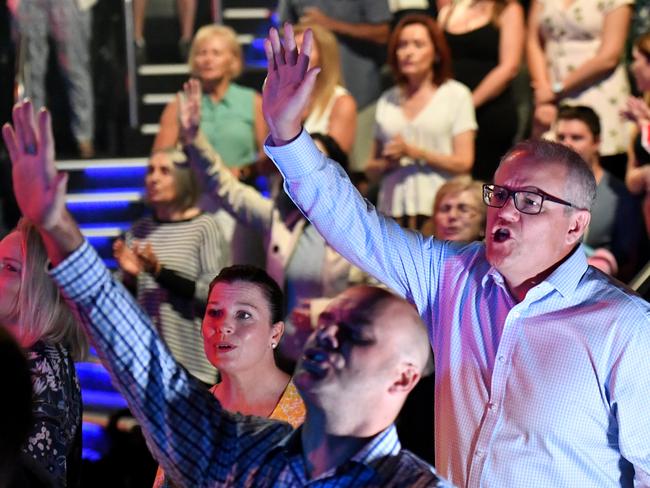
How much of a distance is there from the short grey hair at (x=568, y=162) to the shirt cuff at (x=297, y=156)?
553mm

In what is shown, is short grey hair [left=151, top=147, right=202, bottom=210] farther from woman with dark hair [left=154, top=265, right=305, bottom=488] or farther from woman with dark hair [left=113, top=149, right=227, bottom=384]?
woman with dark hair [left=154, top=265, right=305, bottom=488]

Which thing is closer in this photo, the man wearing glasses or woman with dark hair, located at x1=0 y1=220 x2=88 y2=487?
the man wearing glasses

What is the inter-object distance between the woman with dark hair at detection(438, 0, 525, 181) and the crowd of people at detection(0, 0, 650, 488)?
2 centimetres

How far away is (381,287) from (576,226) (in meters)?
0.80

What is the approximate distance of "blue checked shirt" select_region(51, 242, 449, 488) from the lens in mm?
2041

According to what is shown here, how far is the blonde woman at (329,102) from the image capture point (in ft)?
19.0

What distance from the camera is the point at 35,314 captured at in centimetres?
343

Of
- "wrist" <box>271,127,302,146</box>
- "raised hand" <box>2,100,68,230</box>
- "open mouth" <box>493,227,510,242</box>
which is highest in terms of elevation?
"raised hand" <box>2,100,68,230</box>

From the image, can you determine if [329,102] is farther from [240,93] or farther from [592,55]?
[592,55]

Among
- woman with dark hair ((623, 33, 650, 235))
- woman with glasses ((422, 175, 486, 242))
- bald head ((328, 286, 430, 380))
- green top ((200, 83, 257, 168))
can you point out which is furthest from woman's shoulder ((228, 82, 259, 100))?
bald head ((328, 286, 430, 380))

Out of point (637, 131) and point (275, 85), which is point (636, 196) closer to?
→ point (637, 131)

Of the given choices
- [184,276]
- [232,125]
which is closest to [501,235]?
[184,276]

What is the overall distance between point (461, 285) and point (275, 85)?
73cm

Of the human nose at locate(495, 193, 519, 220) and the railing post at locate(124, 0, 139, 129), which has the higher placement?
the human nose at locate(495, 193, 519, 220)
